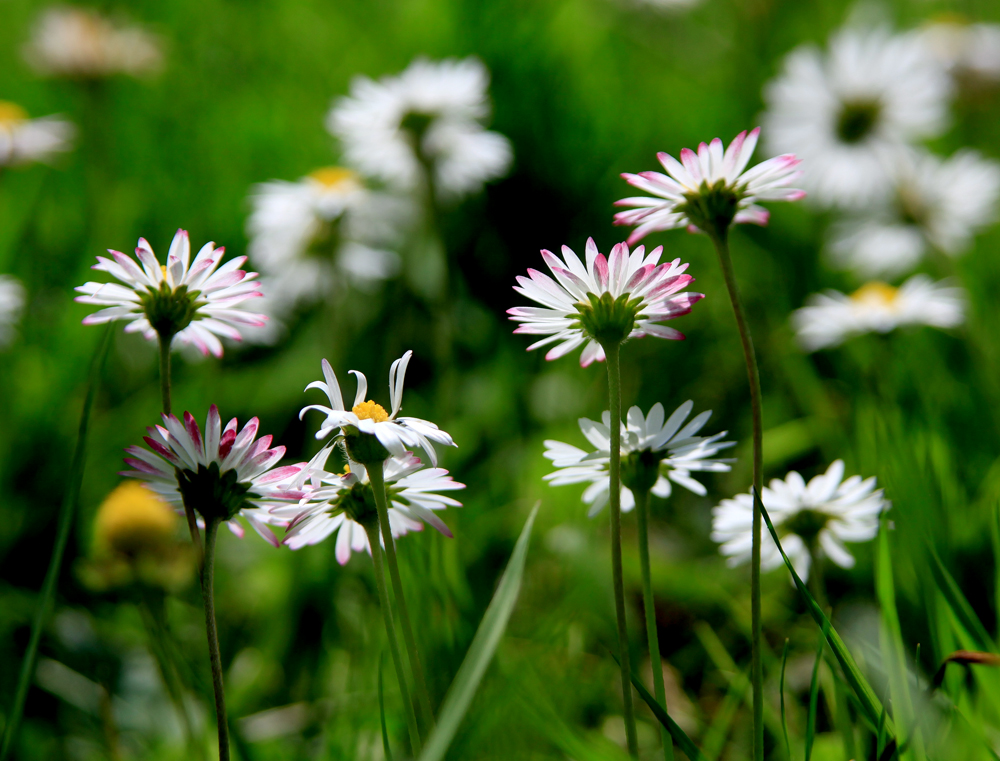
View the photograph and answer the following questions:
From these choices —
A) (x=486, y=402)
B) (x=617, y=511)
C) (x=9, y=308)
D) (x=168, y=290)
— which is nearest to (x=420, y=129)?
(x=486, y=402)

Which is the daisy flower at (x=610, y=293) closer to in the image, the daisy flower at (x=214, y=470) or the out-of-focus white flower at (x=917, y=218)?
the daisy flower at (x=214, y=470)

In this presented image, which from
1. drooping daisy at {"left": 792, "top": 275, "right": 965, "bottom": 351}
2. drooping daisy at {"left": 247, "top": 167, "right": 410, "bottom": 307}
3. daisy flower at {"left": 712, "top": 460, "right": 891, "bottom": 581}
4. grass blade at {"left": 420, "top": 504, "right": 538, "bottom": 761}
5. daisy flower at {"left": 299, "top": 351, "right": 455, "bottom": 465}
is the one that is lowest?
grass blade at {"left": 420, "top": 504, "right": 538, "bottom": 761}

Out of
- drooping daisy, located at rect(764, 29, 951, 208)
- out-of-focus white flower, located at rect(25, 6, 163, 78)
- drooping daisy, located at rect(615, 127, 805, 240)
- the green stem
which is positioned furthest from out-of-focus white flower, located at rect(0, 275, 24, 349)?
drooping daisy, located at rect(764, 29, 951, 208)

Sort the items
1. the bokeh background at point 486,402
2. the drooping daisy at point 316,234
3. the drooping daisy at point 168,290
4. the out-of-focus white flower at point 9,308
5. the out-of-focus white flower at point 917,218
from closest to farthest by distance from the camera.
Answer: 1. the drooping daisy at point 168,290
2. the bokeh background at point 486,402
3. the out-of-focus white flower at point 9,308
4. the drooping daisy at point 316,234
5. the out-of-focus white flower at point 917,218

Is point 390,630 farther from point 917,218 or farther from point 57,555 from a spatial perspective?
point 917,218

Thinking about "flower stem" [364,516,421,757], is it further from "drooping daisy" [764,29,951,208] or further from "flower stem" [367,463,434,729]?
"drooping daisy" [764,29,951,208]

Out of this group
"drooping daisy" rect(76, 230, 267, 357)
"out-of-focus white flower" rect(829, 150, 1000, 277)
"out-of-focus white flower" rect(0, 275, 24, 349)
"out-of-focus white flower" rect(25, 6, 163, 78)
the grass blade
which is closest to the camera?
the grass blade

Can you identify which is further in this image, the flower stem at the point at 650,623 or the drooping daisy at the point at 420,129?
the drooping daisy at the point at 420,129

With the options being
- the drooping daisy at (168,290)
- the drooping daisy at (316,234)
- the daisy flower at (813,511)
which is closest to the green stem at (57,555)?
the drooping daisy at (168,290)
